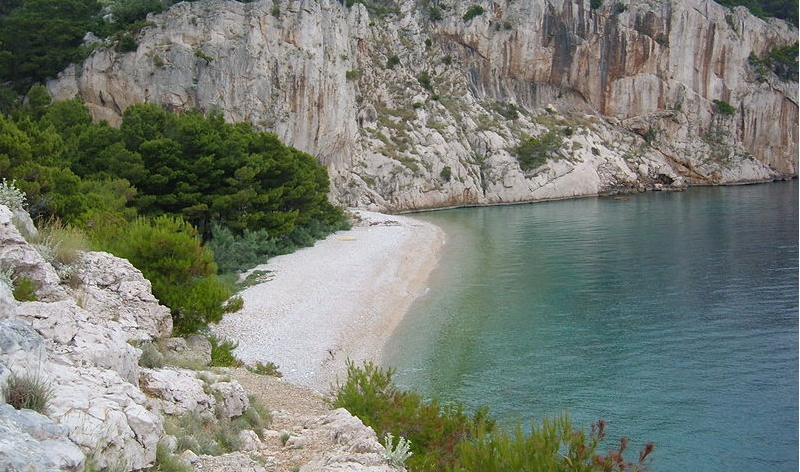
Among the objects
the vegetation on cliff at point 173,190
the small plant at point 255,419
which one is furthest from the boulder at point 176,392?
the vegetation on cliff at point 173,190

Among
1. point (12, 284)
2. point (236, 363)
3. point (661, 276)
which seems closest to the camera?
point (12, 284)

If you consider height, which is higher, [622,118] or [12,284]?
[622,118]

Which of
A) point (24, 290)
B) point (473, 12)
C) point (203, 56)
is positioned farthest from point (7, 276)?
point (473, 12)

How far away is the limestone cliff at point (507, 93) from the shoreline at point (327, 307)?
2343 centimetres

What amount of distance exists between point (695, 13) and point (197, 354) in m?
83.6

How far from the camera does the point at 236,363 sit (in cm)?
1290

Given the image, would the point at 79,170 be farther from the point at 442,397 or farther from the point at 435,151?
the point at 435,151

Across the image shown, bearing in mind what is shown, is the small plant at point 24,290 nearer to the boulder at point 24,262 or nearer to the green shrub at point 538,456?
the boulder at point 24,262

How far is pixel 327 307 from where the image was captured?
20.6 meters

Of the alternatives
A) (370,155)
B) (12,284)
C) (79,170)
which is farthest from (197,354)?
(370,155)

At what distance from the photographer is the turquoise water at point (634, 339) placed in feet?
39.5

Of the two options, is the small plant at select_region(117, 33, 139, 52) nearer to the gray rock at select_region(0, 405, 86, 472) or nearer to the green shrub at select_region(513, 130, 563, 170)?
the green shrub at select_region(513, 130, 563, 170)

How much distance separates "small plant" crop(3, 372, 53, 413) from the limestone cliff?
46.1 metres

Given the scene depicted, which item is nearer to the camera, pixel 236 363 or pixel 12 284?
pixel 12 284
